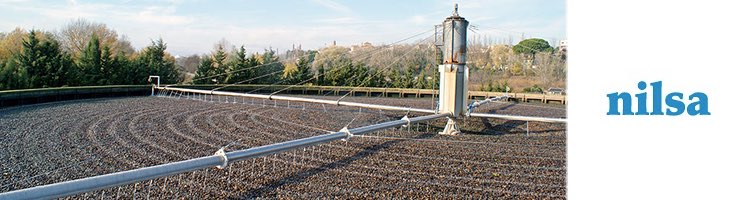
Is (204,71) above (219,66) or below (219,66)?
below

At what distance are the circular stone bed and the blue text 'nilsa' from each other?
313cm

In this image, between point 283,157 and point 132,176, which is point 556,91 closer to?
point 283,157

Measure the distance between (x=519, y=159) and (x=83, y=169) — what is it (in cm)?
583

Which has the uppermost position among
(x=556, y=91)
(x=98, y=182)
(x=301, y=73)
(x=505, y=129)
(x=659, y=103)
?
(x=301, y=73)

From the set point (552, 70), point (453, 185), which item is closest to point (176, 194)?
point (453, 185)

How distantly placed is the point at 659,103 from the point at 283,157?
5.47 meters

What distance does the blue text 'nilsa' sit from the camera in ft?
5.60

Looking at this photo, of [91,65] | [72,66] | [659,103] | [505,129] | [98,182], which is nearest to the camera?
[659,103]

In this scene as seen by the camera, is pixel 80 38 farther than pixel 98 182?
Yes

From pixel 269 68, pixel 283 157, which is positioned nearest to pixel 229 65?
pixel 269 68

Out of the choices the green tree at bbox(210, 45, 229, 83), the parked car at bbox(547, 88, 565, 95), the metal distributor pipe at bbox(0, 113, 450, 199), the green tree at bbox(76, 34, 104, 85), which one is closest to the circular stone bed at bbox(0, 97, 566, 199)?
the metal distributor pipe at bbox(0, 113, 450, 199)

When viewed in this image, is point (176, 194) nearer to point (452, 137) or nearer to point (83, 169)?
point (83, 169)

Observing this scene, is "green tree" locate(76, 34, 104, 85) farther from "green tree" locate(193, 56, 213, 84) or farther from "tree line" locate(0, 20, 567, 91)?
"green tree" locate(193, 56, 213, 84)

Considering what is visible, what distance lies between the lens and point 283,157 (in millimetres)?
6621
